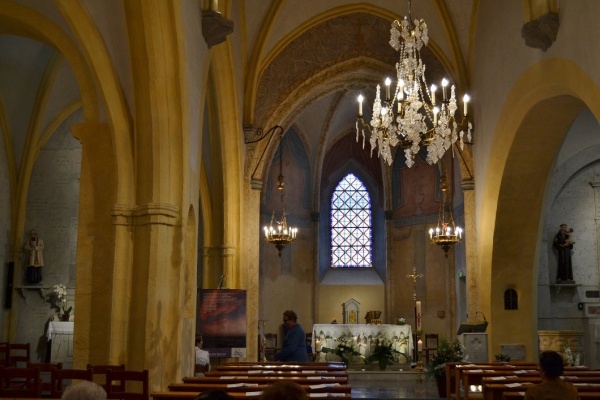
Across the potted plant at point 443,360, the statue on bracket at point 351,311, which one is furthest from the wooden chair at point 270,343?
the potted plant at point 443,360

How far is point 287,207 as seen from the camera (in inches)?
919

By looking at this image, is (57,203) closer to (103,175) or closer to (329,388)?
(103,175)

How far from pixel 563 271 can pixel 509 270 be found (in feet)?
8.03

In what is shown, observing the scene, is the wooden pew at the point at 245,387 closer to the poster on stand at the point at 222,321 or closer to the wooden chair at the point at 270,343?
the poster on stand at the point at 222,321

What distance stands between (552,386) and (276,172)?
18540mm

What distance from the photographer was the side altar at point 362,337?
59.7 feet

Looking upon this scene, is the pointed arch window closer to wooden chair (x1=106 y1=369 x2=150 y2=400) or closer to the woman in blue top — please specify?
the woman in blue top

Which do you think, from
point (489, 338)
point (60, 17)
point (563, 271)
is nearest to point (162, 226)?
point (60, 17)

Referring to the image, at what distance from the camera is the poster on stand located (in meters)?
12.1

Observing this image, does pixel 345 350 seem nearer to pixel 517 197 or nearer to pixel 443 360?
pixel 443 360

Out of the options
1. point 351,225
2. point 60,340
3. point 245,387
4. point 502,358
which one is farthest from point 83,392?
point 351,225

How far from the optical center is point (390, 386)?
49.7 ft

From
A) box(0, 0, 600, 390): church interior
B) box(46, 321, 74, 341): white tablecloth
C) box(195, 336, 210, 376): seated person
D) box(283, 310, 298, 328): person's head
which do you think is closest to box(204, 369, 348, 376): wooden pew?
box(283, 310, 298, 328): person's head

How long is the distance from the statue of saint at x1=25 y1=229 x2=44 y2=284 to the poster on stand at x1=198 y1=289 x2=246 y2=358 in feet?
18.1
